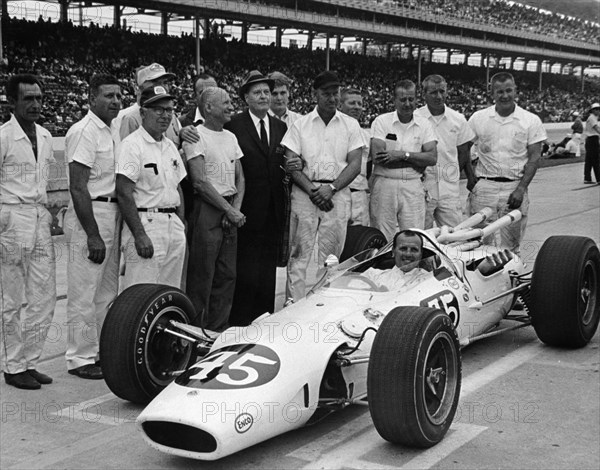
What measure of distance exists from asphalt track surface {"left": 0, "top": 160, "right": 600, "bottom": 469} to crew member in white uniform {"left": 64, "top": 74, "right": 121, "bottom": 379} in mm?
289

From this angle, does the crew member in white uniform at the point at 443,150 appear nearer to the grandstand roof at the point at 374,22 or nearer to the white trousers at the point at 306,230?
the white trousers at the point at 306,230

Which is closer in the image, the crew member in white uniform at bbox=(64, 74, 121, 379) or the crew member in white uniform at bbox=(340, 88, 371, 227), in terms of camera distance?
the crew member in white uniform at bbox=(64, 74, 121, 379)

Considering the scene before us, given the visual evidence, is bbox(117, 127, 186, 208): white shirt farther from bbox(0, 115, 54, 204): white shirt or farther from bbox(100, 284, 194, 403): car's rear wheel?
bbox(100, 284, 194, 403): car's rear wheel

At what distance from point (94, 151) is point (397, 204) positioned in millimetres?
3138

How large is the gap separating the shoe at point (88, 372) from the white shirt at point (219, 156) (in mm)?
1767

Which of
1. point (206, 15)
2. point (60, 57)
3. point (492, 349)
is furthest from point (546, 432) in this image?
point (206, 15)

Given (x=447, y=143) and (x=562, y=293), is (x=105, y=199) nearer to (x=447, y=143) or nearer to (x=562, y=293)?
(x=562, y=293)

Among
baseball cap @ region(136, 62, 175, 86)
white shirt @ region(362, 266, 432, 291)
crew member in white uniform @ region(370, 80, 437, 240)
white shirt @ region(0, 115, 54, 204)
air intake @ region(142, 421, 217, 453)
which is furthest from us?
crew member in white uniform @ region(370, 80, 437, 240)

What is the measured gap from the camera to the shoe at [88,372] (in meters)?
6.07

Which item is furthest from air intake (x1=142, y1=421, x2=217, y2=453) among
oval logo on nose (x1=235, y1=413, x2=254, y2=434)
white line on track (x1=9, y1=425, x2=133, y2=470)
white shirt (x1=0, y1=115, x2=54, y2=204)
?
white shirt (x1=0, y1=115, x2=54, y2=204)

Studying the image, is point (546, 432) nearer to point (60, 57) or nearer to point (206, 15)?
point (60, 57)

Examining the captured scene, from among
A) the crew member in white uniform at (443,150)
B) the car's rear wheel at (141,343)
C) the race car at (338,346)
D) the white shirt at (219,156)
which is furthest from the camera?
the crew member in white uniform at (443,150)

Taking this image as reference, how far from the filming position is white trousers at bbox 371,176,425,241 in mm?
8023

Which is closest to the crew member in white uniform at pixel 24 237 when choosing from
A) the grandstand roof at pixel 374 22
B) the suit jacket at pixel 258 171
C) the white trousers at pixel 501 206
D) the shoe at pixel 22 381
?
the shoe at pixel 22 381
